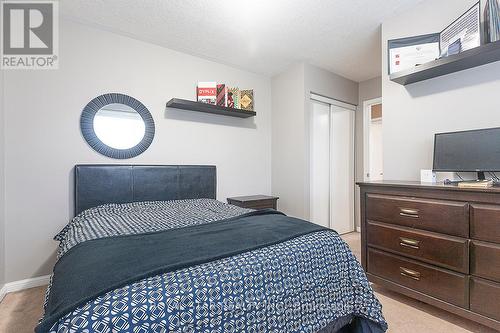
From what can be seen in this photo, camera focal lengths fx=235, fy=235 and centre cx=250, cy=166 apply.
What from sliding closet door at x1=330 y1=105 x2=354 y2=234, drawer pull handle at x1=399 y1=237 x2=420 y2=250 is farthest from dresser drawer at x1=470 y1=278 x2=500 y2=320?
sliding closet door at x1=330 y1=105 x2=354 y2=234

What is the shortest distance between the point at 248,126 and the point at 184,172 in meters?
1.25

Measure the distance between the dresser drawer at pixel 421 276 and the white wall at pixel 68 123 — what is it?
86.8 inches

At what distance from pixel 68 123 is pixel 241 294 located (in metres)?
2.41

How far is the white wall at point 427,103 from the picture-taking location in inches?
71.7

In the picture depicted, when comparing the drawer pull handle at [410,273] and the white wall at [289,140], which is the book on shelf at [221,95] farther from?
the drawer pull handle at [410,273]

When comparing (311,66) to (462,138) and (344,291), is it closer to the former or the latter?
(462,138)

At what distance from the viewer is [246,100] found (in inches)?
133

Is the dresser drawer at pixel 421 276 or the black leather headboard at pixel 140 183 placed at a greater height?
the black leather headboard at pixel 140 183

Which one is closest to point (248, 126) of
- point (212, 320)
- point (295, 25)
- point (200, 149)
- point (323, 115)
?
point (200, 149)

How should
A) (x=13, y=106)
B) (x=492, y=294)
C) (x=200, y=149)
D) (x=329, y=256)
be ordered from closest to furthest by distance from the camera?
(x=329, y=256) < (x=492, y=294) < (x=13, y=106) < (x=200, y=149)

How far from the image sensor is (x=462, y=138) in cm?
181

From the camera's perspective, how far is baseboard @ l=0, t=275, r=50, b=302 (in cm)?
205

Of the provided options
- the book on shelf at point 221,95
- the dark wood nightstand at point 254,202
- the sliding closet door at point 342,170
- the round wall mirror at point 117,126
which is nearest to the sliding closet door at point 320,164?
the sliding closet door at point 342,170

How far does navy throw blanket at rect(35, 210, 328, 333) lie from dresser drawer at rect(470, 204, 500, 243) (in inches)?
39.0
